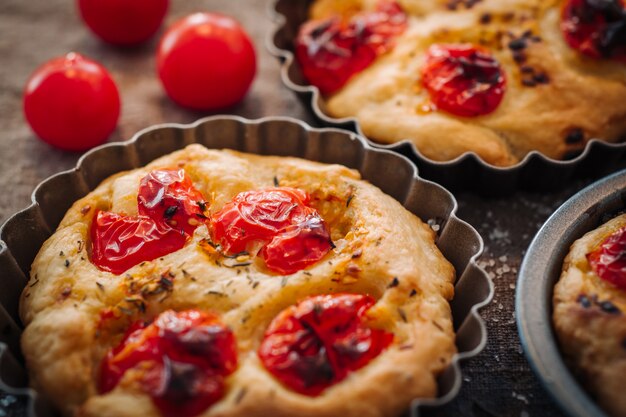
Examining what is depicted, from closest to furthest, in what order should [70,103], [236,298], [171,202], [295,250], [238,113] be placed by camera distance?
[236,298] < [295,250] < [171,202] < [70,103] < [238,113]

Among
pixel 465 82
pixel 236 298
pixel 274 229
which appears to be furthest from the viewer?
pixel 465 82

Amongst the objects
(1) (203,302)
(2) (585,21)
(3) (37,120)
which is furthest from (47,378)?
(2) (585,21)

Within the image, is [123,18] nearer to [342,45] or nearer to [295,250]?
[342,45]

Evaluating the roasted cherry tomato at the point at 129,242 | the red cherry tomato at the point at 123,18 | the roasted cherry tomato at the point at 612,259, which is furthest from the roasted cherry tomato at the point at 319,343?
the red cherry tomato at the point at 123,18

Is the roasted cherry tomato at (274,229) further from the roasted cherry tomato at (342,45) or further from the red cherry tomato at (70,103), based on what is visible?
the red cherry tomato at (70,103)

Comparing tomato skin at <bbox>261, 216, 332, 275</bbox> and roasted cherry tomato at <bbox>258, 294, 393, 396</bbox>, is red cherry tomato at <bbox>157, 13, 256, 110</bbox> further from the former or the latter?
roasted cherry tomato at <bbox>258, 294, 393, 396</bbox>

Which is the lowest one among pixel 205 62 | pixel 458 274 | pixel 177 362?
pixel 458 274

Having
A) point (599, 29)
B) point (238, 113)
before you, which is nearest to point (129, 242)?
point (238, 113)
